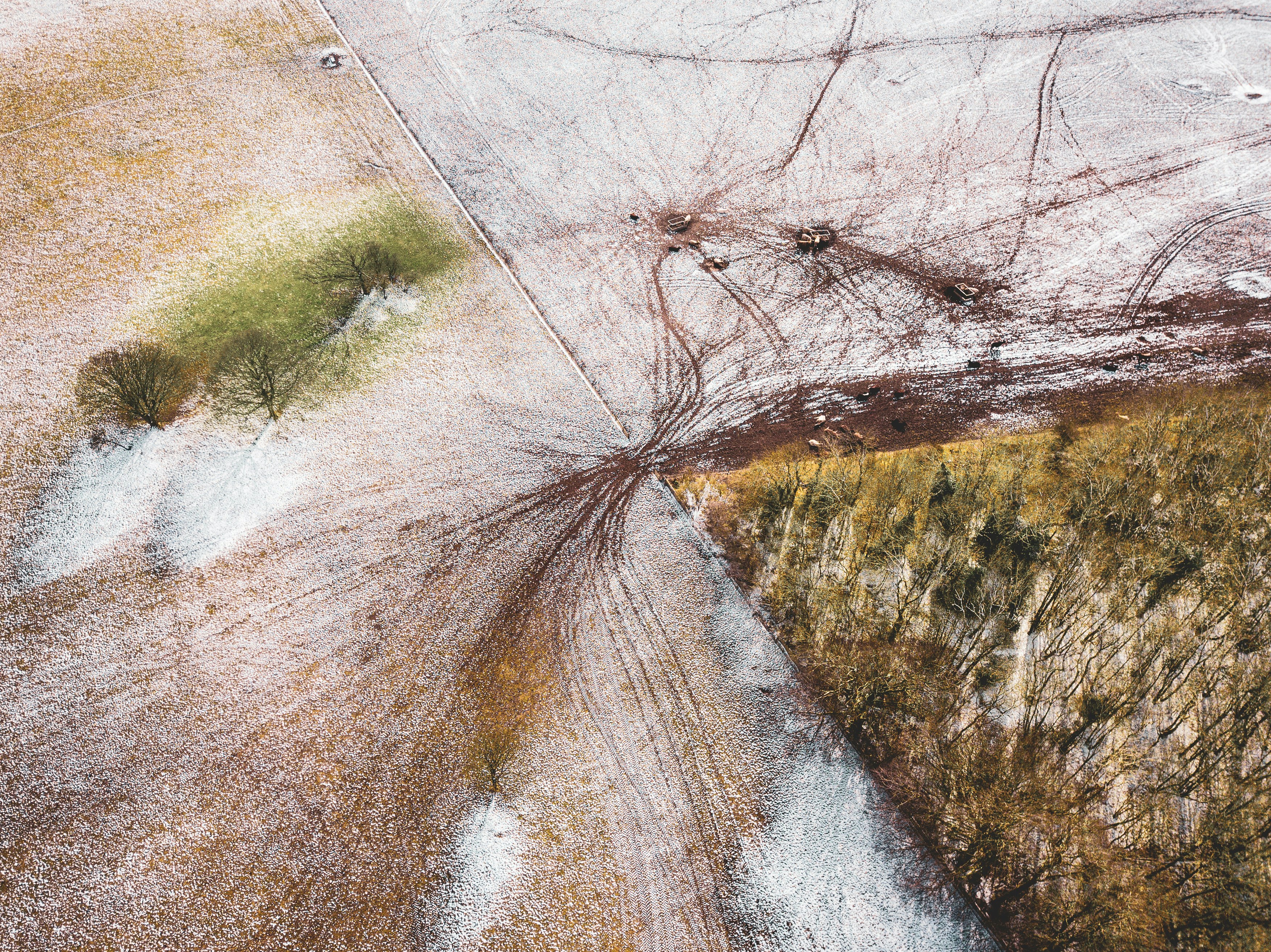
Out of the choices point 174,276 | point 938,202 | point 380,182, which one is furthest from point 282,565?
point 938,202

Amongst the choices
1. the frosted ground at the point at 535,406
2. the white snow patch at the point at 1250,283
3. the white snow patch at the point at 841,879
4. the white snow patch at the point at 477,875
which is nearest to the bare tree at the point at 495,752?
the frosted ground at the point at 535,406

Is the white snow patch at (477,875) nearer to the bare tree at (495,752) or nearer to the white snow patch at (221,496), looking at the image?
the bare tree at (495,752)

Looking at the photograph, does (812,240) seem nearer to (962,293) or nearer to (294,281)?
(962,293)

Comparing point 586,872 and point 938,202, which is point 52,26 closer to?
point 938,202

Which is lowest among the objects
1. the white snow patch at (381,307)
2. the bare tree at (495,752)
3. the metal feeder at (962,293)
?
the bare tree at (495,752)

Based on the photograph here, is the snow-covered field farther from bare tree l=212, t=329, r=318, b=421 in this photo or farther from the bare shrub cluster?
bare tree l=212, t=329, r=318, b=421
